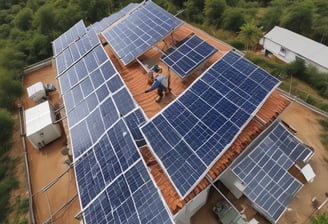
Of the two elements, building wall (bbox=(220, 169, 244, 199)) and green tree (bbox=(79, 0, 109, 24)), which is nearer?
building wall (bbox=(220, 169, 244, 199))

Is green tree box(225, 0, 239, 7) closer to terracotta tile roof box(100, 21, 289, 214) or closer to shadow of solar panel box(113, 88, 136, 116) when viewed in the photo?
terracotta tile roof box(100, 21, 289, 214)

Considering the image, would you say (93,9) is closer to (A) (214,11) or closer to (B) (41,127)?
(A) (214,11)

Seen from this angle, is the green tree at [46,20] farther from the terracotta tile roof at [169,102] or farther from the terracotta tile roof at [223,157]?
the terracotta tile roof at [223,157]

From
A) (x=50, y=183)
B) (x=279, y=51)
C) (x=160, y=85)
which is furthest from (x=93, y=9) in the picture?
(x=160, y=85)

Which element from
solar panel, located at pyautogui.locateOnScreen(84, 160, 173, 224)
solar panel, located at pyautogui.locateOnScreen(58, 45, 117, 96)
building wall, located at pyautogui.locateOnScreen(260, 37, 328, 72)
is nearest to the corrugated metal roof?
building wall, located at pyautogui.locateOnScreen(260, 37, 328, 72)

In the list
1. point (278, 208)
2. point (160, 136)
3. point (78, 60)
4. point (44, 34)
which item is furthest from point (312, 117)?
point (44, 34)

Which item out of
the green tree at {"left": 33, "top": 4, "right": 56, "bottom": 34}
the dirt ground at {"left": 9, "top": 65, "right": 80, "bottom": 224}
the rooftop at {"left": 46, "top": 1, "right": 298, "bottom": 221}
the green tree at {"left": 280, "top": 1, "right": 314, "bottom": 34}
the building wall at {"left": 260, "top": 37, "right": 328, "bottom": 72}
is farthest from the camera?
the green tree at {"left": 280, "top": 1, "right": 314, "bottom": 34}

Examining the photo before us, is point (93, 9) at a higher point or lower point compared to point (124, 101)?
higher
